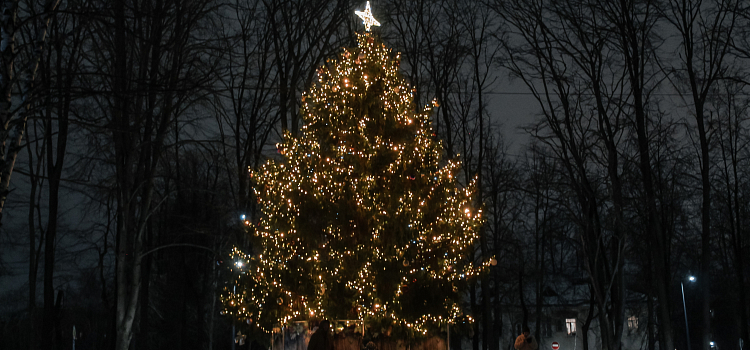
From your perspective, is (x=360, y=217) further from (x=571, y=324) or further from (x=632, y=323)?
(x=632, y=323)

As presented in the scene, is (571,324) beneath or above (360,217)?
beneath

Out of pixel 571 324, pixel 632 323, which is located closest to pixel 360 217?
pixel 571 324

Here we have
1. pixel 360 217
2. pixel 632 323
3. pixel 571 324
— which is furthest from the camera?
pixel 632 323

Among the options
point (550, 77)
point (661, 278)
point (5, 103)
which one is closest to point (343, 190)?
point (5, 103)

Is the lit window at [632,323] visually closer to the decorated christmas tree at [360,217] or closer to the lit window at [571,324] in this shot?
the lit window at [571,324]

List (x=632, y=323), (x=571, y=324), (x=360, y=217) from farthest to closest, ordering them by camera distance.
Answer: (x=632, y=323)
(x=571, y=324)
(x=360, y=217)

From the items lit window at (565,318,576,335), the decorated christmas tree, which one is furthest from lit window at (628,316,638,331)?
the decorated christmas tree

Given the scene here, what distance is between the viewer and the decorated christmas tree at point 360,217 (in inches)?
583

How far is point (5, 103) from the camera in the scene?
9312 mm

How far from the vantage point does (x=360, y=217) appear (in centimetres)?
1524

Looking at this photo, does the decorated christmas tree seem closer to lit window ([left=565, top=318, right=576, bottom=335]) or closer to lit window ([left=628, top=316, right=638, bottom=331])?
lit window ([left=565, top=318, right=576, bottom=335])

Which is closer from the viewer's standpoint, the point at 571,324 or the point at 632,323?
the point at 571,324

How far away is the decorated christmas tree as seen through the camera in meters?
14.8

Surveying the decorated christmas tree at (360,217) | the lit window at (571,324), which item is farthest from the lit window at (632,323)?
the decorated christmas tree at (360,217)
